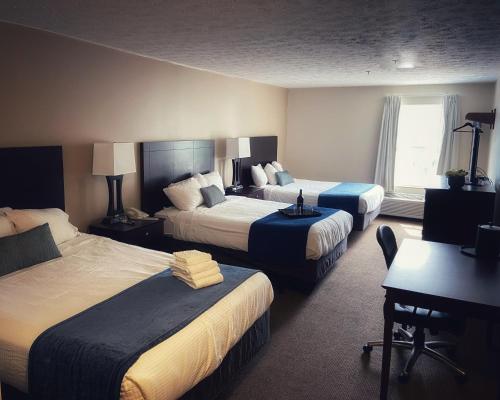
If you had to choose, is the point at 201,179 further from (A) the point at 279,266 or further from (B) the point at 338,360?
(B) the point at 338,360

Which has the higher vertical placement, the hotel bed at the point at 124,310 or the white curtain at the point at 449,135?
the white curtain at the point at 449,135

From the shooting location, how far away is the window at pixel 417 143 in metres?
7.05

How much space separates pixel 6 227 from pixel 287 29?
2.53 m

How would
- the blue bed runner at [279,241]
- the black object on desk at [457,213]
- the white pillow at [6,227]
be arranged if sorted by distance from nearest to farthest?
the white pillow at [6,227], the black object on desk at [457,213], the blue bed runner at [279,241]

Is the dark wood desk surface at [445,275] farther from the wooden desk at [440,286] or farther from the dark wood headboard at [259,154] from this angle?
the dark wood headboard at [259,154]

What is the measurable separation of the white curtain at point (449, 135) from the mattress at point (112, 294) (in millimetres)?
5327

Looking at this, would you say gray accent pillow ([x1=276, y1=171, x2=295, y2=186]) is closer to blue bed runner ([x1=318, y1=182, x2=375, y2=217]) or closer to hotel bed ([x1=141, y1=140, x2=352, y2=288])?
blue bed runner ([x1=318, y1=182, x2=375, y2=217])

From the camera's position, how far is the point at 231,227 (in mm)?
4207

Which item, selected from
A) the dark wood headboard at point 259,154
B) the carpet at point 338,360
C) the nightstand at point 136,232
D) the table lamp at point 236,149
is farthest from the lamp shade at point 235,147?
the carpet at point 338,360

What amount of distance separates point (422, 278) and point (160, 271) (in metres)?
1.71

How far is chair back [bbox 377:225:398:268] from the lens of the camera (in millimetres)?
2836

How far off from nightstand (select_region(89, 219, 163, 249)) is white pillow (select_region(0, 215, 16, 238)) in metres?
1.00

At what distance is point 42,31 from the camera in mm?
3328

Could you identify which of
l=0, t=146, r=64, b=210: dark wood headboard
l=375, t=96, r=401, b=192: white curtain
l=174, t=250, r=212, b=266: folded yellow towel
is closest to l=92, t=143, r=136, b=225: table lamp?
l=0, t=146, r=64, b=210: dark wood headboard
